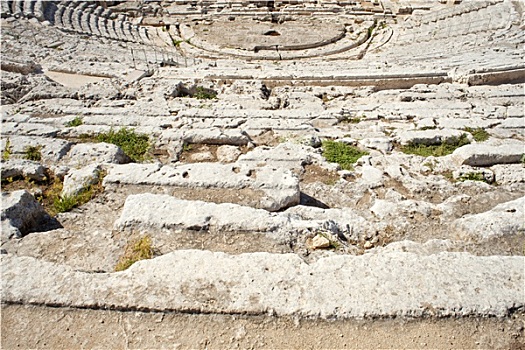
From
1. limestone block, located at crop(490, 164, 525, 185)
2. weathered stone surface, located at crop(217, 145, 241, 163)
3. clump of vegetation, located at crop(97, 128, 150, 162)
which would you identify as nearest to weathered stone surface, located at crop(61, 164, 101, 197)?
clump of vegetation, located at crop(97, 128, 150, 162)

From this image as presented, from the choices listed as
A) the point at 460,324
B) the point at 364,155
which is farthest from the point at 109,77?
the point at 460,324

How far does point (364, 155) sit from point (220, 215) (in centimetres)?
309

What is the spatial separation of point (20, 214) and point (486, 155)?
20.6 ft

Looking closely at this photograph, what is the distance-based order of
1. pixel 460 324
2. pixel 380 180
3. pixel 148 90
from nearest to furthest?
pixel 460 324 → pixel 380 180 → pixel 148 90

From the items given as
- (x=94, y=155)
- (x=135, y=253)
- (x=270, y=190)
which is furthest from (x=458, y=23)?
(x=135, y=253)

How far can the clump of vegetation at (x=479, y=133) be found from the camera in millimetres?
6027

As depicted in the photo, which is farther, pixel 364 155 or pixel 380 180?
pixel 364 155

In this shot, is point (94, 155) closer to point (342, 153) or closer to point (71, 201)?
point (71, 201)

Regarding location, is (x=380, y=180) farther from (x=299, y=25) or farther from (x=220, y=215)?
(x=299, y=25)

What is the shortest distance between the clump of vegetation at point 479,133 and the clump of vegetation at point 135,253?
5.76 m

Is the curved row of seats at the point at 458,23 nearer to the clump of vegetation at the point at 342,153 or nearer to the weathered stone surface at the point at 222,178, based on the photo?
the clump of vegetation at the point at 342,153

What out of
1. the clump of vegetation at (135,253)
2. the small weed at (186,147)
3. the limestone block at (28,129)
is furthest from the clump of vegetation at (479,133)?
the limestone block at (28,129)

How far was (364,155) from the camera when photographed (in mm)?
5652

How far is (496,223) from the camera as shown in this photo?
3.60 metres
